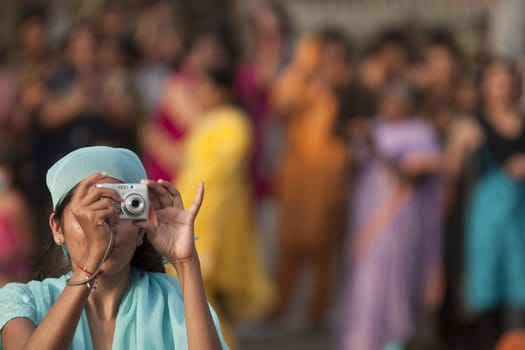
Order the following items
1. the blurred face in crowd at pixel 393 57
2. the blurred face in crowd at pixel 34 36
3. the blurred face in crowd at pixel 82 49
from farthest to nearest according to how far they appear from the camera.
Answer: the blurred face in crowd at pixel 393 57, the blurred face in crowd at pixel 34 36, the blurred face in crowd at pixel 82 49

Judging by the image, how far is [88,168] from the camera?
2994 mm

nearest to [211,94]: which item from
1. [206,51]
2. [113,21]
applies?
[206,51]

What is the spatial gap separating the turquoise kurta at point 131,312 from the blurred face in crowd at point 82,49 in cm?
562

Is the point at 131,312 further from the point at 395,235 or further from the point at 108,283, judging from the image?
the point at 395,235

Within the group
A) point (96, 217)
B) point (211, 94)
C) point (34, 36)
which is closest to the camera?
point (96, 217)

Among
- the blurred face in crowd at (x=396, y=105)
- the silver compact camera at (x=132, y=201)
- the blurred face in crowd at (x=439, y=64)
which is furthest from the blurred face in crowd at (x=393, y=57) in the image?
the silver compact camera at (x=132, y=201)

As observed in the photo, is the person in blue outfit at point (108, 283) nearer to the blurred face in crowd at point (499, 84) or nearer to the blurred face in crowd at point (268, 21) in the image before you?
the blurred face in crowd at point (499, 84)

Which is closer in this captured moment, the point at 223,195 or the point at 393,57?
the point at 223,195

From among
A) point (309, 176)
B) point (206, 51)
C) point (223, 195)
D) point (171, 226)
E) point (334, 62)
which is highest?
point (171, 226)

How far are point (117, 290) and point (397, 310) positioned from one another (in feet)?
18.0

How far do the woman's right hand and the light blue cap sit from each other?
0.13 metres

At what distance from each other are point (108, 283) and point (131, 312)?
83mm

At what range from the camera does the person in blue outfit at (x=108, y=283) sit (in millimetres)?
2820

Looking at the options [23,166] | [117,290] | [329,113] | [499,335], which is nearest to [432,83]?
[329,113]
